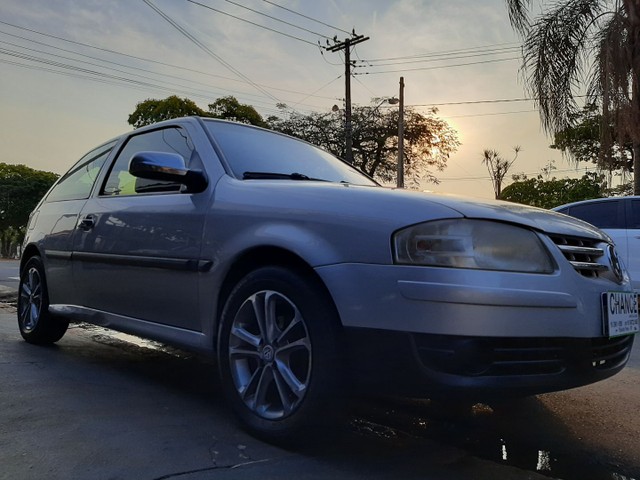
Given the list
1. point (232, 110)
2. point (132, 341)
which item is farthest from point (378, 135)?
point (132, 341)

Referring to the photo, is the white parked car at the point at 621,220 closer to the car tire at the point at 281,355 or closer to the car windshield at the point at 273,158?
the car windshield at the point at 273,158

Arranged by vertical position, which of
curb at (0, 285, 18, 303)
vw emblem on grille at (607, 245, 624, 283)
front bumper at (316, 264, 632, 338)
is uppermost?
vw emblem on grille at (607, 245, 624, 283)

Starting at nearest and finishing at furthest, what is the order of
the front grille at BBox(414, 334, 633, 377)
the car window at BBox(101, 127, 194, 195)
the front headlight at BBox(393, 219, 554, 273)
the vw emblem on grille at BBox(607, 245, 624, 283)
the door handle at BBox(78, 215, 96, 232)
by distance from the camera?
the front grille at BBox(414, 334, 633, 377), the front headlight at BBox(393, 219, 554, 273), the vw emblem on grille at BBox(607, 245, 624, 283), the car window at BBox(101, 127, 194, 195), the door handle at BBox(78, 215, 96, 232)

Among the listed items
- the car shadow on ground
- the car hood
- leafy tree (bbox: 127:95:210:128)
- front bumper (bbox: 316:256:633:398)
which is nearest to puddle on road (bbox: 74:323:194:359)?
the car shadow on ground

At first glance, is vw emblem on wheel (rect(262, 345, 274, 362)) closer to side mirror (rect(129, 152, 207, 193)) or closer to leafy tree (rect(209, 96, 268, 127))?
side mirror (rect(129, 152, 207, 193))

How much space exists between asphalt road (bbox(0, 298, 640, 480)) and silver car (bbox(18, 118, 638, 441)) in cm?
23

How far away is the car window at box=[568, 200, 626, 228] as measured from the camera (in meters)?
7.36

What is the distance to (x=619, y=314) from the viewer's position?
2.44m

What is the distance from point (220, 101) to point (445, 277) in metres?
35.7

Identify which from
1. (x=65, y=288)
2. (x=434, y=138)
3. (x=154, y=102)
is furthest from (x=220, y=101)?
(x=65, y=288)

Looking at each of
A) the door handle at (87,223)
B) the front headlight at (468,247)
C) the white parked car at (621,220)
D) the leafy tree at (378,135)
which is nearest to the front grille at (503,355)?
the front headlight at (468,247)

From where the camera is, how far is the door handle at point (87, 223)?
3767 mm

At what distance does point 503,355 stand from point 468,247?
0.41 meters

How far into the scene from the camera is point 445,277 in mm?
2090
